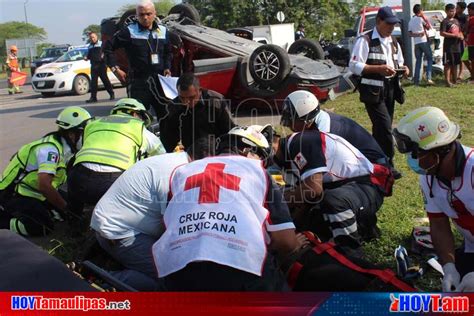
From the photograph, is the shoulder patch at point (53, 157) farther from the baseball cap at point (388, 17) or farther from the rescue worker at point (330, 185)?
the baseball cap at point (388, 17)

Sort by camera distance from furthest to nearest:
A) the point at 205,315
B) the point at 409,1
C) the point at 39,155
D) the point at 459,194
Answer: the point at 409,1 → the point at 39,155 → the point at 459,194 → the point at 205,315

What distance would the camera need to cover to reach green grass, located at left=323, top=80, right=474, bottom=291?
3.70 meters

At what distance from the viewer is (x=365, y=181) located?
150 inches

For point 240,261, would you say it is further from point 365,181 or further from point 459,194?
point 365,181

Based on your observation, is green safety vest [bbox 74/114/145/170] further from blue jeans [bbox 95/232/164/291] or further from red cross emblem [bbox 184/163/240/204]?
red cross emblem [bbox 184/163/240/204]

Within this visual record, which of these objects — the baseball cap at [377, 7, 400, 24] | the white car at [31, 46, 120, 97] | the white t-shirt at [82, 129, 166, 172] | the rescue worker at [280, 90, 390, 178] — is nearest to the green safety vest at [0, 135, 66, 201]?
the white t-shirt at [82, 129, 166, 172]

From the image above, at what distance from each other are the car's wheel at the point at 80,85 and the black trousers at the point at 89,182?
1193 centimetres

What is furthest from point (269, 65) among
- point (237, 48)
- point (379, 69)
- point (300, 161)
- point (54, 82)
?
point (54, 82)

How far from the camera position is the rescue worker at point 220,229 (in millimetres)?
2232

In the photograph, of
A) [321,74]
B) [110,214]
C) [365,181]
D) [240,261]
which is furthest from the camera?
[321,74]

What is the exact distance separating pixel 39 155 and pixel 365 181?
253 centimetres

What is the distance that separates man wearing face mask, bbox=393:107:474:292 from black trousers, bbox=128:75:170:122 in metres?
3.43

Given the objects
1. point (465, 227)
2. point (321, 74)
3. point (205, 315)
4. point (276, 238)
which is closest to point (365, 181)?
point (465, 227)

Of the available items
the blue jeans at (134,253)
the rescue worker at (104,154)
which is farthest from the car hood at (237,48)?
the blue jeans at (134,253)
